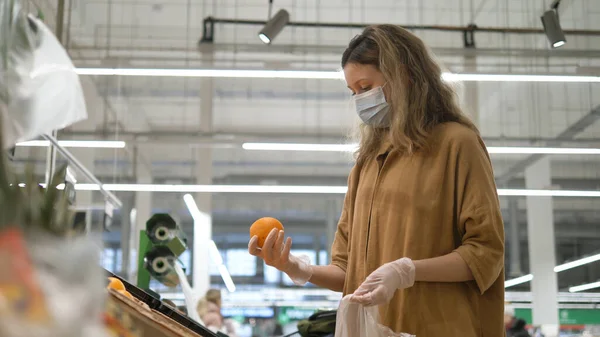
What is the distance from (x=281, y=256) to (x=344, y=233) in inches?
13.1

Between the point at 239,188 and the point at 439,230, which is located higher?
the point at 239,188

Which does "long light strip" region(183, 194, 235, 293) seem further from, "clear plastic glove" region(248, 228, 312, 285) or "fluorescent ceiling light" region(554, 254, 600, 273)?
"clear plastic glove" region(248, 228, 312, 285)

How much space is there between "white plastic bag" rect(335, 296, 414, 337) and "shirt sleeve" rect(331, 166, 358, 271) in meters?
0.35

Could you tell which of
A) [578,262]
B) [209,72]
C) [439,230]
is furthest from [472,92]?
[439,230]

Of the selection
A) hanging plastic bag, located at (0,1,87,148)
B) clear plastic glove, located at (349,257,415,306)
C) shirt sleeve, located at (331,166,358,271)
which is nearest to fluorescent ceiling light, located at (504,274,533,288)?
shirt sleeve, located at (331,166,358,271)

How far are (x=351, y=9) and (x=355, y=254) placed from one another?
1083 centimetres

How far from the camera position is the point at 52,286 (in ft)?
1.85

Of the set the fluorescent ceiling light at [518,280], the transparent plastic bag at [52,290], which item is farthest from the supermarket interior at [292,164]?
the fluorescent ceiling light at [518,280]

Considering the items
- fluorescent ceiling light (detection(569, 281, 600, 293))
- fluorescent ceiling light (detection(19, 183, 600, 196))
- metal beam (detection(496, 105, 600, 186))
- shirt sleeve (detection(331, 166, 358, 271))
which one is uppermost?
metal beam (detection(496, 105, 600, 186))

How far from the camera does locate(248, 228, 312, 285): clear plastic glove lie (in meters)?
1.73

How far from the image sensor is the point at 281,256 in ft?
5.83

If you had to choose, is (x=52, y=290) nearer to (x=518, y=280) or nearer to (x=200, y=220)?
(x=200, y=220)

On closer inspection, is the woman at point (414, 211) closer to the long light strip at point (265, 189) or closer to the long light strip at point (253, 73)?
the long light strip at point (253, 73)

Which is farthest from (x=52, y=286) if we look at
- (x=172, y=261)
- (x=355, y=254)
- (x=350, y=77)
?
(x=172, y=261)
